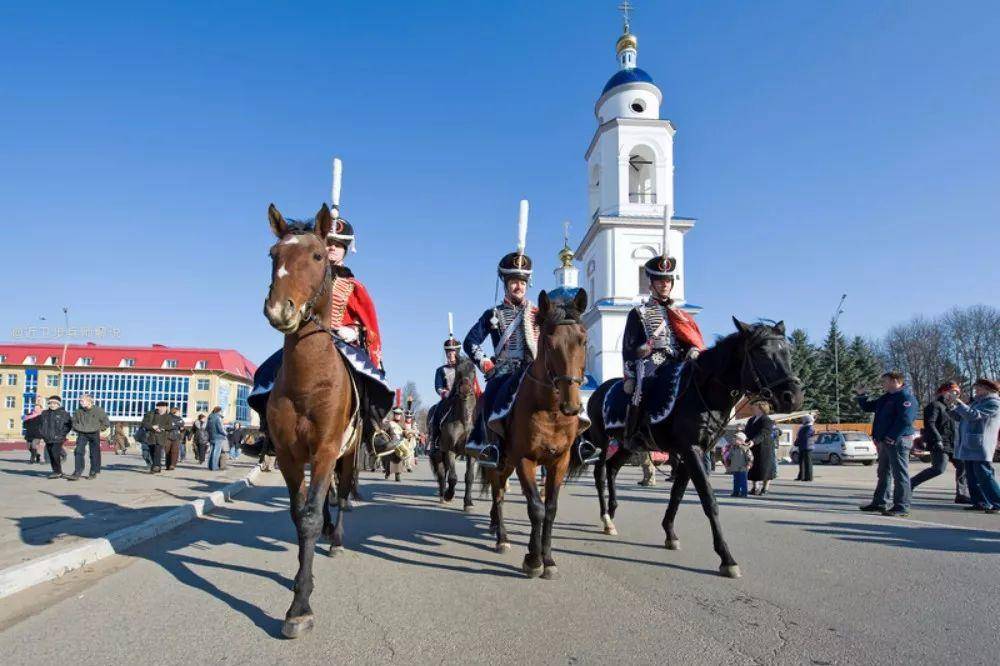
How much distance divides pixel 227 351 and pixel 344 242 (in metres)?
102

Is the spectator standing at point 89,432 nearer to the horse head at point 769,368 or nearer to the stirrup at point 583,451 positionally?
the stirrup at point 583,451

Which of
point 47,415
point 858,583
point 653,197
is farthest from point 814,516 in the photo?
point 653,197

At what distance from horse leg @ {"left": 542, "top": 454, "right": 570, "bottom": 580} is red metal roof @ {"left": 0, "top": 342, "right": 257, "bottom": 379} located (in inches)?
3853

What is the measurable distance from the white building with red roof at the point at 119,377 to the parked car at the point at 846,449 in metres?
76.6

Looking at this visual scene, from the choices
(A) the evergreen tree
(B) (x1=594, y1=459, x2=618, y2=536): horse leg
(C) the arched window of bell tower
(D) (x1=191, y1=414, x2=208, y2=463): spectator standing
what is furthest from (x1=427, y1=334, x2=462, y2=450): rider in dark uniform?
(A) the evergreen tree

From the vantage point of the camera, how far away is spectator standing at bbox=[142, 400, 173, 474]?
19.7 m

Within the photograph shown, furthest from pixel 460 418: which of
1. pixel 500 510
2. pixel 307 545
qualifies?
pixel 307 545

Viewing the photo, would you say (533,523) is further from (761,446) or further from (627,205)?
(627,205)

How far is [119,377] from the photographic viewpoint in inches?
3679

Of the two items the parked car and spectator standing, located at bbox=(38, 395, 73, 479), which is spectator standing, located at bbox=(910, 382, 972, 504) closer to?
spectator standing, located at bbox=(38, 395, 73, 479)

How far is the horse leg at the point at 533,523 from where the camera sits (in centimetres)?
598

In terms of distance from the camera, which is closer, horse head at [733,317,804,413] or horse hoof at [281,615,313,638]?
horse hoof at [281,615,313,638]

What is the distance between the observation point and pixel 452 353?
1391cm

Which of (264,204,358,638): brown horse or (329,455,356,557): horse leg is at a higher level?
(264,204,358,638): brown horse
